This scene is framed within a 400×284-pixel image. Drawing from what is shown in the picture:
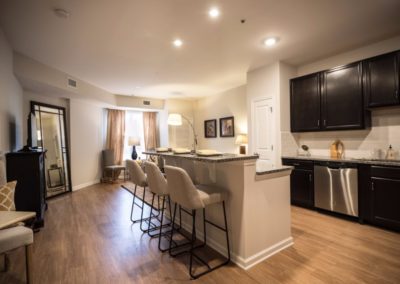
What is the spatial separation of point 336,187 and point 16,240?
3.92m

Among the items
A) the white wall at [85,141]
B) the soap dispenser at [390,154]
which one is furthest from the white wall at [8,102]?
the soap dispenser at [390,154]

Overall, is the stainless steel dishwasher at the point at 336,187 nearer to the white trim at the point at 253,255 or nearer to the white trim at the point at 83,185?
the white trim at the point at 253,255

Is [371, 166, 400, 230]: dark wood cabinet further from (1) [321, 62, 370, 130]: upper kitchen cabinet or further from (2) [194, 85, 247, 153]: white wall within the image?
(2) [194, 85, 247, 153]: white wall

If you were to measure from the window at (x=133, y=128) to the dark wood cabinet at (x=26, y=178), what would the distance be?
4.16 meters

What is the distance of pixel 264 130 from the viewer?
13.8 feet

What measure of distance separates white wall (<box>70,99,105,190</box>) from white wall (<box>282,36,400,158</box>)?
515 centimetres

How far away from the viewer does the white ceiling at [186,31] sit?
2252 millimetres

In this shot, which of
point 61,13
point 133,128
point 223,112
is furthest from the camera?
point 133,128

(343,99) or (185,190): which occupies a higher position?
(343,99)

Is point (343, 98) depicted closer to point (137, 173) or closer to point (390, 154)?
point (390, 154)

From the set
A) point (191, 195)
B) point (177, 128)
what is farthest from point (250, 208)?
point (177, 128)

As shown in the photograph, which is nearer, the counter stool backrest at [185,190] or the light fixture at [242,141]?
the counter stool backrest at [185,190]

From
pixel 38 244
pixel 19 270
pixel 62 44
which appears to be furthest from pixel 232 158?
pixel 62 44

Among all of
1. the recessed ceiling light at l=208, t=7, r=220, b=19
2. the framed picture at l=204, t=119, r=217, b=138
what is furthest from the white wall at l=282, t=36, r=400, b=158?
the framed picture at l=204, t=119, r=217, b=138
